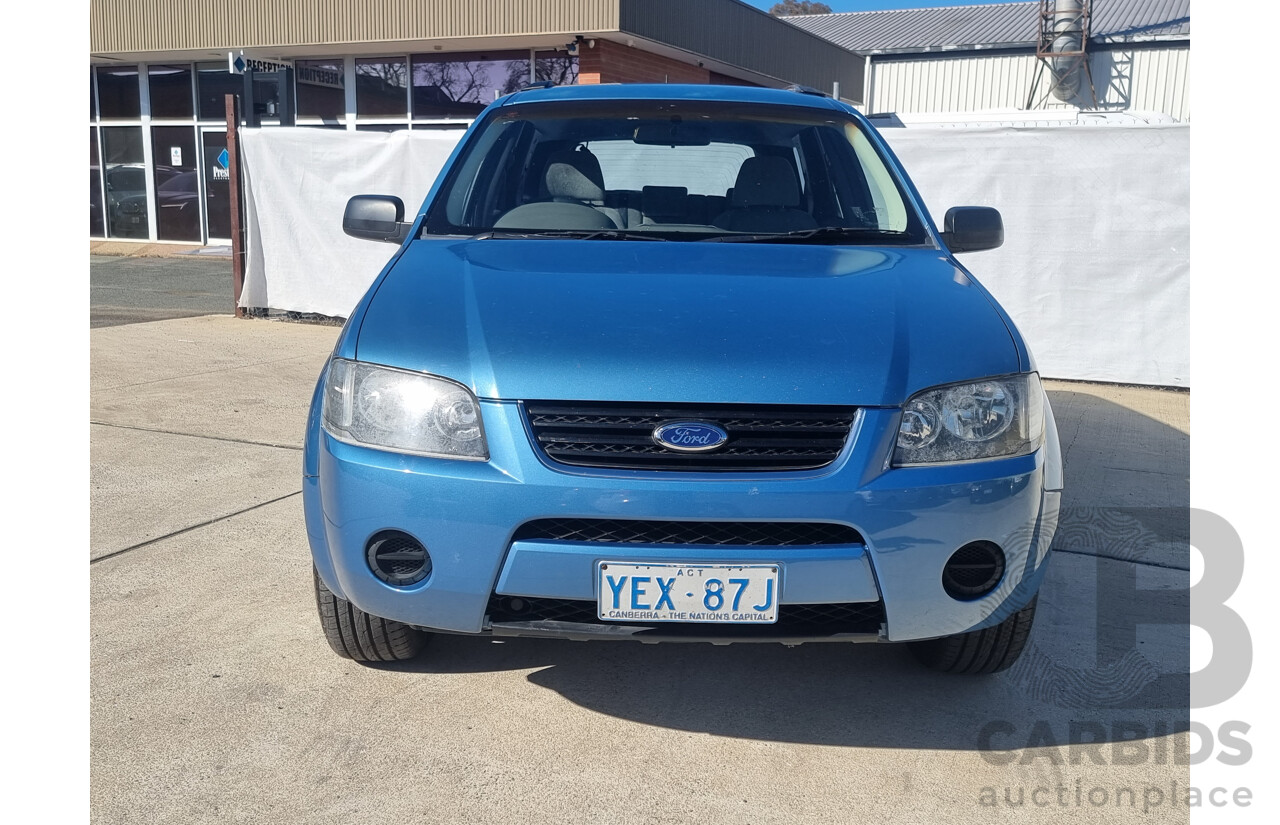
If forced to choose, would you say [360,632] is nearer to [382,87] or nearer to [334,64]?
[382,87]

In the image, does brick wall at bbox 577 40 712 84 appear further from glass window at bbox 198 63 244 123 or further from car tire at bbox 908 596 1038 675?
car tire at bbox 908 596 1038 675

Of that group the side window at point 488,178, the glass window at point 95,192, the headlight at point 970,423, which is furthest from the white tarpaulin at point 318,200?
the glass window at point 95,192

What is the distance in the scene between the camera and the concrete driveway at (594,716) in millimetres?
2490

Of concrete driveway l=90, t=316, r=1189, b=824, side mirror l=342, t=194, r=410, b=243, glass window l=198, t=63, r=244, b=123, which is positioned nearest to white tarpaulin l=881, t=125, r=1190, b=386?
concrete driveway l=90, t=316, r=1189, b=824

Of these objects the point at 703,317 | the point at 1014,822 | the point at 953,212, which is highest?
the point at 953,212

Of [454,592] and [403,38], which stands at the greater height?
[403,38]

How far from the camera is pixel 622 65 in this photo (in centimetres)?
1623

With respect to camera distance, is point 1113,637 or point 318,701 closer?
point 318,701

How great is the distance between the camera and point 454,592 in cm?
247

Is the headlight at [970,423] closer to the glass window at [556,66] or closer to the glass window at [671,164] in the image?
the glass window at [671,164]

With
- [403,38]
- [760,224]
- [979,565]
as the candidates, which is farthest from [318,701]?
[403,38]
